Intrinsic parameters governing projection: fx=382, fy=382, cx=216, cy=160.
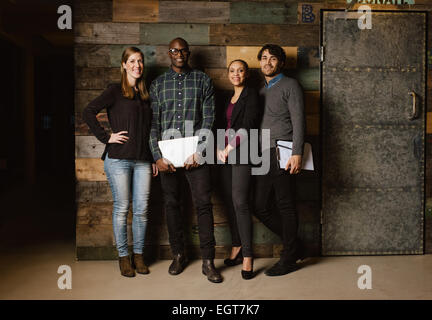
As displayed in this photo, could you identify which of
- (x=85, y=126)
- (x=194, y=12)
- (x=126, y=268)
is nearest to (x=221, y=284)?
(x=126, y=268)

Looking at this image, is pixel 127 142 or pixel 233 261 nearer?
pixel 127 142

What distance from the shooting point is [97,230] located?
313 centimetres

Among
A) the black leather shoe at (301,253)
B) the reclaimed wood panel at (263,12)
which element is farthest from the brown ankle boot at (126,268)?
the reclaimed wood panel at (263,12)

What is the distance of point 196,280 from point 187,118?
114cm

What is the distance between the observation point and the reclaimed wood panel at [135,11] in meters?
3.05

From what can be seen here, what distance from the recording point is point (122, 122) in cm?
273

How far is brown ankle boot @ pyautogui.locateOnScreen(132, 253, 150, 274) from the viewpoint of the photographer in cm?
280

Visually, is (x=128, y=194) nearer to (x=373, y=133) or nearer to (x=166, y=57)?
(x=166, y=57)

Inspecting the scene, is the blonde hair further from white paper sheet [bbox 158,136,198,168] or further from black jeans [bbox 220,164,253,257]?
black jeans [bbox 220,164,253,257]

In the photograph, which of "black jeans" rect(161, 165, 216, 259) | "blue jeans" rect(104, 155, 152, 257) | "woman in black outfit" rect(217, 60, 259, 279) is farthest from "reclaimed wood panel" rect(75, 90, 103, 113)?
"woman in black outfit" rect(217, 60, 259, 279)

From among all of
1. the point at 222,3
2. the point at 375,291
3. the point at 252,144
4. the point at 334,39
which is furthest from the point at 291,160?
the point at 222,3

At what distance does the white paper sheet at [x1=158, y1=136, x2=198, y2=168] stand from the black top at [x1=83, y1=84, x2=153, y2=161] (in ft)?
0.62

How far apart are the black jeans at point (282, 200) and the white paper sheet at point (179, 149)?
1.80ft
